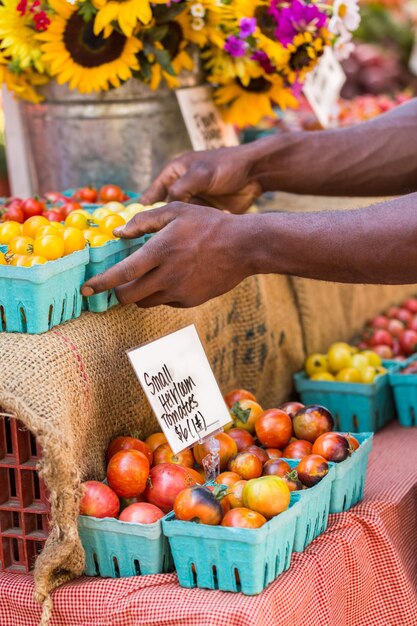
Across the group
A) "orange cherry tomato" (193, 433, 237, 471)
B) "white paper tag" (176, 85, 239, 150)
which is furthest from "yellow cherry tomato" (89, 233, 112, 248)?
"white paper tag" (176, 85, 239, 150)

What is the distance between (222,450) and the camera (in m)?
1.80

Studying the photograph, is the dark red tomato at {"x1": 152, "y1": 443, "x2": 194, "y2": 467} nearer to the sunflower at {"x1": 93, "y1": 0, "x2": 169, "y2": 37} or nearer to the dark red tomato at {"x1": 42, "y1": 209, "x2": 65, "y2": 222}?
the dark red tomato at {"x1": 42, "y1": 209, "x2": 65, "y2": 222}

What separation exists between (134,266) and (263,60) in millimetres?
1132

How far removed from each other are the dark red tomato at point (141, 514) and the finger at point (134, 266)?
42 cm

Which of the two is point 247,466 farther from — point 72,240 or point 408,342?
point 408,342

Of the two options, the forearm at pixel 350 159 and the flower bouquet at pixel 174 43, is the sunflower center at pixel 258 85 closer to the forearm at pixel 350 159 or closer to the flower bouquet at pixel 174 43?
the flower bouquet at pixel 174 43

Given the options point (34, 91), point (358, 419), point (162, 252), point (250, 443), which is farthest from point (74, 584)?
point (34, 91)

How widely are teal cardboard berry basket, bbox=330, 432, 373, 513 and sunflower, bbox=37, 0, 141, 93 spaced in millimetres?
1164

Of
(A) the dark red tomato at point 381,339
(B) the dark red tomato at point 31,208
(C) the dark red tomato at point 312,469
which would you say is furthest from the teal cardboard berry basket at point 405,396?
(B) the dark red tomato at point 31,208

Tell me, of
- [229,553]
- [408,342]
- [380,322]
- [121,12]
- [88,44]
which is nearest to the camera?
[229,553]

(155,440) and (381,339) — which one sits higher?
(155,440)

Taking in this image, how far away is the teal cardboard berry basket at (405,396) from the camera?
2.53 m

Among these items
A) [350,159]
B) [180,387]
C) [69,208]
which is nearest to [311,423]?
[180,387]

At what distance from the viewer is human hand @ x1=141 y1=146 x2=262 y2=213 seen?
234 cm
